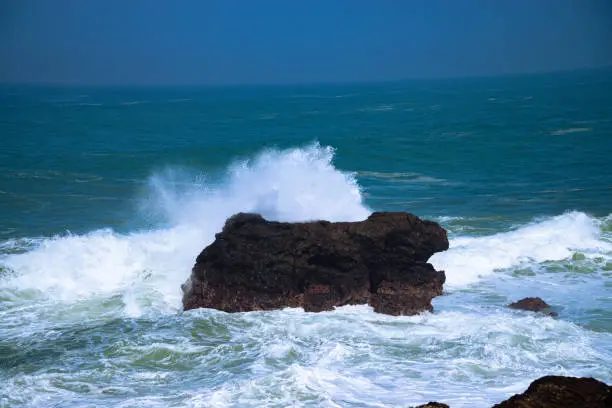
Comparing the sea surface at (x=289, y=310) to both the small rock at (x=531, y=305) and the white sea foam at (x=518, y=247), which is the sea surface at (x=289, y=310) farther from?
the small rock at (x=531, y=305)

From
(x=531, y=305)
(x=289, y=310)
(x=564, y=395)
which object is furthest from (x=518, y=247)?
(x=564, y=395)

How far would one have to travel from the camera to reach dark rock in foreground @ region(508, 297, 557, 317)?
13594 millimetres

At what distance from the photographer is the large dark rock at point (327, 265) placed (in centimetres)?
1264

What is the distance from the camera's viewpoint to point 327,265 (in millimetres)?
12703

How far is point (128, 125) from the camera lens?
5819cm

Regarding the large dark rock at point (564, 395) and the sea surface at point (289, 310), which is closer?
the large dark rock at point (564, 395)

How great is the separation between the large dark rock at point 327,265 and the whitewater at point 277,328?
31cm

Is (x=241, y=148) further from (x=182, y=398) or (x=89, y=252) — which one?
(x=182, y=398)

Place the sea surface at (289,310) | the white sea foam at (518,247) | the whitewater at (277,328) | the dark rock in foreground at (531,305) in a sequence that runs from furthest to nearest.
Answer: the white sea foam at (518,247) → the dark rock in foreground at (531,305) → the sea surface at (289,310) → the whitewater at (277,328)

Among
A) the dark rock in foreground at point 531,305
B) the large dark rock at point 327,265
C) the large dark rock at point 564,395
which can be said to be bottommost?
the dark rock in foreground at point 531,305

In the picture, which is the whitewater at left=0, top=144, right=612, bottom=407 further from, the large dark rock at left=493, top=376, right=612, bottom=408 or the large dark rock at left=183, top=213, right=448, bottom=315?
the large dark rock at left=493, top=376, right=612, bottom=408

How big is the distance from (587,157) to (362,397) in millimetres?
30646

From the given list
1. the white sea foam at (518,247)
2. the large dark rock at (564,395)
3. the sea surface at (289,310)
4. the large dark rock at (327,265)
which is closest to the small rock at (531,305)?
the sea surface at (289,310)

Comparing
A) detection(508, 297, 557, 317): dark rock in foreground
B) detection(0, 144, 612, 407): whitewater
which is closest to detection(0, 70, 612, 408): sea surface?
detection(0, 144, 612, 407): whitewater
